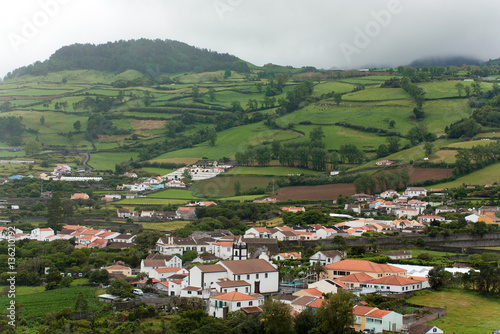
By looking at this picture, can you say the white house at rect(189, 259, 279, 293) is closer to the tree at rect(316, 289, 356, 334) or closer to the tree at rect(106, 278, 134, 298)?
the tree at rect(106, 278, 134, 298)

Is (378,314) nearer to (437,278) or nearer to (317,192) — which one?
(437,278)

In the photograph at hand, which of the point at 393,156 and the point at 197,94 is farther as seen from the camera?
the point at 197,94

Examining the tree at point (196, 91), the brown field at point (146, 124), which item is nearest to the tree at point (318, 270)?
the brown field at point (146, 124)

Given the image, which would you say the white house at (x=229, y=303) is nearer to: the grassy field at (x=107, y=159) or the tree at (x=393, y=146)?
the tree at (x=393, y=146)

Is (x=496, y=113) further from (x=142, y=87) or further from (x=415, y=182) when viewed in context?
(x=142, y=87)

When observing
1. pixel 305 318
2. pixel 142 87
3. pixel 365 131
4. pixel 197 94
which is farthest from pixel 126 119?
pixel 305 318
